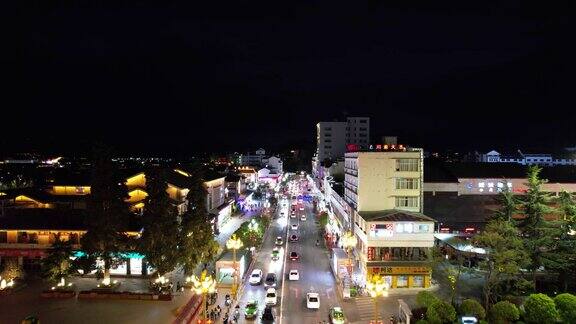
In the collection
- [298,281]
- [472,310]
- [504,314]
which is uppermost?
[472,310]

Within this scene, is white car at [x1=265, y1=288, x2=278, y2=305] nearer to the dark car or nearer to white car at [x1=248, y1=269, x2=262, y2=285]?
the dark car

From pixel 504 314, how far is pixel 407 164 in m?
16.6

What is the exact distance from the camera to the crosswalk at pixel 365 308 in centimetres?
2994

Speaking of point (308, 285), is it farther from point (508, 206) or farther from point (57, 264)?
point (57, 264)

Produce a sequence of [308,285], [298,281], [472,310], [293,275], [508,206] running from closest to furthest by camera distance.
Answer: [472,310]
[508,206]
[308,285]
[298,281]
[293,275]

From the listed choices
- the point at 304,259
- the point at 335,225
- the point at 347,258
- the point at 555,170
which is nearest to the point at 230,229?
the point at 335,225

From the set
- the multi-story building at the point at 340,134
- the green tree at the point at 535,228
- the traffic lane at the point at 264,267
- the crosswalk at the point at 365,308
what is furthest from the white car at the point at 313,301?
the multi-story building at the point at 340,134

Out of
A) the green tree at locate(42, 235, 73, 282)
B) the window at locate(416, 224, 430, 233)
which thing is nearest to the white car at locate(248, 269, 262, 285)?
the window at locate(416, 224, 430, 233)

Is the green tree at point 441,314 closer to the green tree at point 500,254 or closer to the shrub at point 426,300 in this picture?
the shrub at point 426,300

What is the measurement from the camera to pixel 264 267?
44.0 meters

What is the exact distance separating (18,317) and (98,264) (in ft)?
27.8

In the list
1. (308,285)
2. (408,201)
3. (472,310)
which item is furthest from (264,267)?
(472,310)

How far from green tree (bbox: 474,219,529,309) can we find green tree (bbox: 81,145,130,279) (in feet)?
85.4

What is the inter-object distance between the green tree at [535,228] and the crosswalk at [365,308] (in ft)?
40.4
